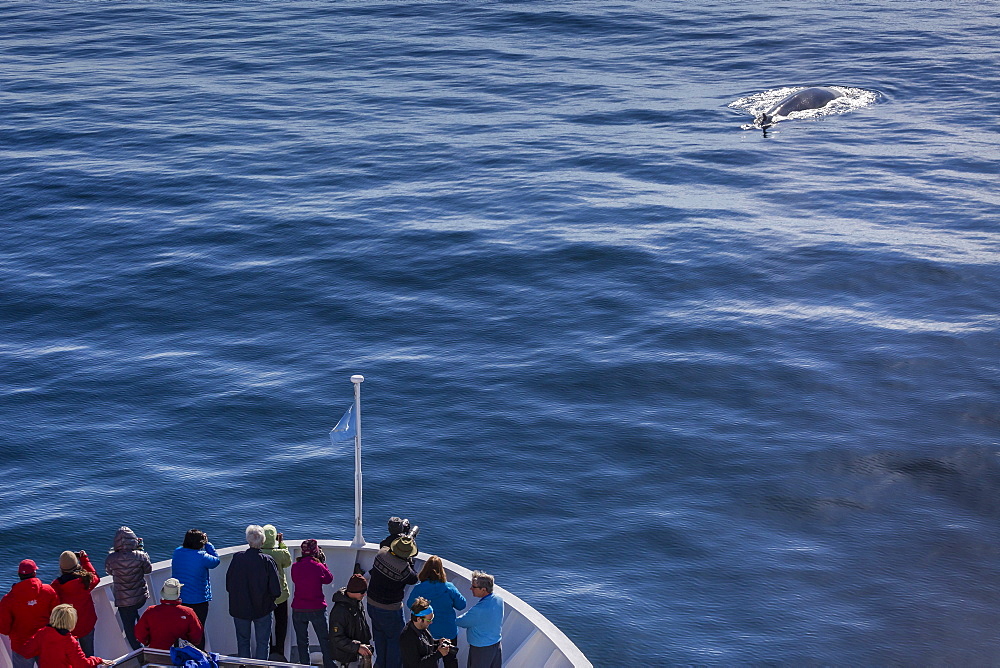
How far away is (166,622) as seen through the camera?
14570 millimetres

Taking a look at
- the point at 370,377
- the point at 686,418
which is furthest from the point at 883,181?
the point at 370,377

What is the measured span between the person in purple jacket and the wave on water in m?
40.6

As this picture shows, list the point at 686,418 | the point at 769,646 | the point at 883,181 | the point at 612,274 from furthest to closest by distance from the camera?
the point at 883,181, the point at 612,274, the point at 686,418, the point at 769,646

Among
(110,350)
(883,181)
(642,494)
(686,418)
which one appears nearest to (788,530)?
(642,494)

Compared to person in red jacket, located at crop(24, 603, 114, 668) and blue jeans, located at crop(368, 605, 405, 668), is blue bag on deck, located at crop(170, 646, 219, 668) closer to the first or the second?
person in red jacket, located at crop(24, 603, 114, 668)

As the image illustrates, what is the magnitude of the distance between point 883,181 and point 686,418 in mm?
21367

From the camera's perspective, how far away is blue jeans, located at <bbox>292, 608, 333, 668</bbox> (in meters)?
15.9

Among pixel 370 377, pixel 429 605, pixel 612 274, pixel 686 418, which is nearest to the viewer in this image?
pixel 429 605

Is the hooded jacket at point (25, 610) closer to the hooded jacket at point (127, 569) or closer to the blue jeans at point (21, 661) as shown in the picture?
the blue jeans at point (21, 661)

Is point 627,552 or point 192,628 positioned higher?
point 192,628

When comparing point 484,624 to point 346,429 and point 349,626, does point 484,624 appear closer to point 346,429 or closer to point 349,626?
point 349,626

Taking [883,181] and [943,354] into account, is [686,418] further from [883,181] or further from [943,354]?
[883,181]

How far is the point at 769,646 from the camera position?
19.7 m

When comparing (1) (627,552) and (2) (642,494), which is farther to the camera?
(2) (642,494)
